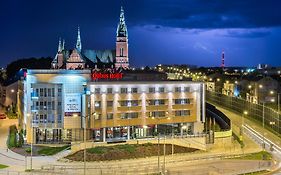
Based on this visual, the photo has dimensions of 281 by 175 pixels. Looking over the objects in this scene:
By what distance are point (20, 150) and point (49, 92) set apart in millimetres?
11778

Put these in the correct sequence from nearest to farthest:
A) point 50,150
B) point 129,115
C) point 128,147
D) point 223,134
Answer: point 50,150 < point 128,147 < point 223,134 < point 129,115

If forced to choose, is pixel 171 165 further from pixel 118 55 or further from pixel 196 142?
pixel 118 55

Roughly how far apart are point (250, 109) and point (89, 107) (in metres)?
39.1

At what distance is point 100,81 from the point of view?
8031 cm

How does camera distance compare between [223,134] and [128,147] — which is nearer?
[128,147]

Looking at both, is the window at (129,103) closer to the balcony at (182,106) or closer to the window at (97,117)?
the window at (97,117)

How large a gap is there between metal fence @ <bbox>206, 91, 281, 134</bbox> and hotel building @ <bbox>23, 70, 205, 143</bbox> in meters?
20.7

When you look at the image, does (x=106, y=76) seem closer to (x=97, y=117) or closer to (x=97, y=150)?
(x=97, y=117)

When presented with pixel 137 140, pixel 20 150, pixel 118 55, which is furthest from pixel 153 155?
pixel 118 55

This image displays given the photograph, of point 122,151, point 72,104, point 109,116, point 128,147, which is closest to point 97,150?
point 122,151

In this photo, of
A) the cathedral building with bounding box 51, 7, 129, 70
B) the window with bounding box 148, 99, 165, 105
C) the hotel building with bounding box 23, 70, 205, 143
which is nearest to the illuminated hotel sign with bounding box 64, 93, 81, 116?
the hotel building with bounding box 23, 70, 205, 143

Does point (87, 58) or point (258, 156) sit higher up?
point (87, 58)

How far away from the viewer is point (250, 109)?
10200cm

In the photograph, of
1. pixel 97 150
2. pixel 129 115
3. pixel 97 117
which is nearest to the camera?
pixel 97 150
